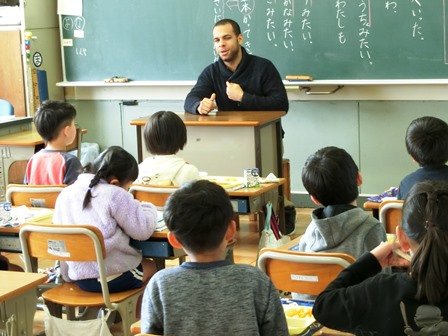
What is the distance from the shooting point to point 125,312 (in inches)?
164

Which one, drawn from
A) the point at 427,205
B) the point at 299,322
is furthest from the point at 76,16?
the point at 427,205

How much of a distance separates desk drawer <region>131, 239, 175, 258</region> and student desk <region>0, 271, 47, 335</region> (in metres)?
1.05

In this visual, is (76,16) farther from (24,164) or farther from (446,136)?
(446,136)

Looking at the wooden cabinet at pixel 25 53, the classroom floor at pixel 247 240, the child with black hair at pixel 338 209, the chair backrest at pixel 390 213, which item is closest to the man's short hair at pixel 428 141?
the chair backrest at pixel 390 213

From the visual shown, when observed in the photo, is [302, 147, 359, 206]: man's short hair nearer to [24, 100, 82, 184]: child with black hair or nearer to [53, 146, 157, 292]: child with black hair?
[53, 146, 157, 292]: child with black hair

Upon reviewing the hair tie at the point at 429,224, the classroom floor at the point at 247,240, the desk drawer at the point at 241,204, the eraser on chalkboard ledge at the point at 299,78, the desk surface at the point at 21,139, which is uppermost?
the eraser on chalkboard ledge at the point at 299,78

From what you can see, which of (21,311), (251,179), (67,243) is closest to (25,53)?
(251,179)

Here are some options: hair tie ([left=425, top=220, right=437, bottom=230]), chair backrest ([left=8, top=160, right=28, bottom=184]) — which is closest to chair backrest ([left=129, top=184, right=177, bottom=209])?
chair backrest ([left=8, top=160, right=28, bottom=184])

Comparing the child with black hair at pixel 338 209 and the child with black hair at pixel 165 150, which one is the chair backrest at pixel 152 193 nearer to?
the child with black hair at pixel 165 150

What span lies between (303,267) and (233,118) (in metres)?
3.24

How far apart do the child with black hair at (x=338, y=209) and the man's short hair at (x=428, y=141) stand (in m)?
0.93

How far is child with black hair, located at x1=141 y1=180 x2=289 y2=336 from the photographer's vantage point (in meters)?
2.47

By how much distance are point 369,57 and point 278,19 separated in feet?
2.73

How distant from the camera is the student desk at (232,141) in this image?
6348mm
